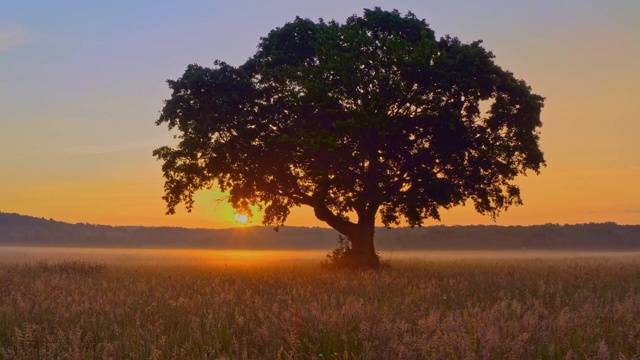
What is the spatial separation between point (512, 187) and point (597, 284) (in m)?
11.0

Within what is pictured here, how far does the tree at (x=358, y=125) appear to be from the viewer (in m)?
25.5

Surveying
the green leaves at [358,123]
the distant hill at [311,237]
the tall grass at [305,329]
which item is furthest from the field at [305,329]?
the distant hill at [311,237]

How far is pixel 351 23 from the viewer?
2836 cm

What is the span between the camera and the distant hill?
97375mm

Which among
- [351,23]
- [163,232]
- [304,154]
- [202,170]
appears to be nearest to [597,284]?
[304,154]

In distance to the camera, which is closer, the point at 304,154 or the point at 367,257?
the point at 304,154

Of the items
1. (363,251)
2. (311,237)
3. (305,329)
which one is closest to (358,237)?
(363,251)

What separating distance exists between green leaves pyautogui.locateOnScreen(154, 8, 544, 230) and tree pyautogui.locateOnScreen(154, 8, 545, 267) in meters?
0.06

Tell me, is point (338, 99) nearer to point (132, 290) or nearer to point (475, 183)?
point (475, 183)

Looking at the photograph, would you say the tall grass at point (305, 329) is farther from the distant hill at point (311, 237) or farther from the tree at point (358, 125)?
the distant hill at point (311, 237)

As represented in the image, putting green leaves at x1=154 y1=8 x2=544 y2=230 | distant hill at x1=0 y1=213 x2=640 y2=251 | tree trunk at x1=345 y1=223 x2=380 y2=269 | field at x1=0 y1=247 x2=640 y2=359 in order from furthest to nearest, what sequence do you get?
distant hill at x1=0 y1=213 x2=640 y2=251 < tree trunk at x1=345 y1=223 x2=380 y2=269 < green leaves at x1=154 y1=8 x2=544 y2=230 < field at x1=0 y1=247 x2=640 y2=359

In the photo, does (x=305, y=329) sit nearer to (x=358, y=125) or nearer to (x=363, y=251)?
(x=358, y=125)

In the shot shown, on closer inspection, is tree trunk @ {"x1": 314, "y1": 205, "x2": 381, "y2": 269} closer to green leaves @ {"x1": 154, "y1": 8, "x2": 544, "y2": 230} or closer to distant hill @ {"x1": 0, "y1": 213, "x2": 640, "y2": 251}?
green leaves @ {"x1": 154, "y1": 8, "x2": 544, "y2": 230}

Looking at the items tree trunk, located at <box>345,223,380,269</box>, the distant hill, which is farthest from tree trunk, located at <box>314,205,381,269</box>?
the distant hill
